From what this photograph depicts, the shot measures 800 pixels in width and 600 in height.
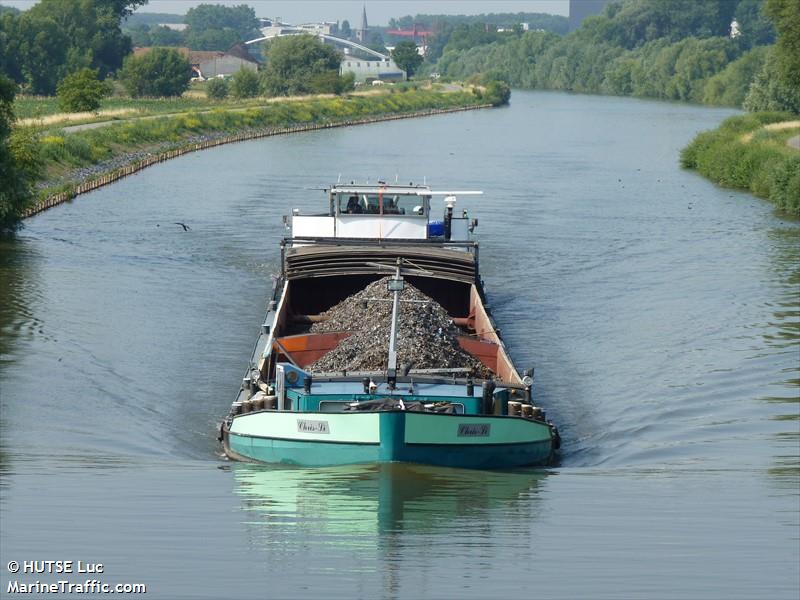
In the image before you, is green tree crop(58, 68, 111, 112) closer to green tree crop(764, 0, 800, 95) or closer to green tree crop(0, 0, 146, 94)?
green tree crop(0, 0, 146, 94)

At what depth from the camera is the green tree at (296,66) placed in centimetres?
13488

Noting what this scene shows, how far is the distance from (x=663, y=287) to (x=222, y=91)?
316ft

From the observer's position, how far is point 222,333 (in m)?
33.2

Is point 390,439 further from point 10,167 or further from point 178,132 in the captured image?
point 178,132

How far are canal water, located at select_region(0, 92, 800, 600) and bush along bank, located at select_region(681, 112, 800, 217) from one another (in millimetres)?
1678

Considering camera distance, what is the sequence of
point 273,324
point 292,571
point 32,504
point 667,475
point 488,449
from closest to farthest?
1. point 292,571
2. point 32,504
3. point 488,449
4. point 667,475
5. point 273,324

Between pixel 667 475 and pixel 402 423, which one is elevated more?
pixel 402 423

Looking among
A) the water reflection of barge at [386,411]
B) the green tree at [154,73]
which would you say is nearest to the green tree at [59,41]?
the green tree at [154,73]

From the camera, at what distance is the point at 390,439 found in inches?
760

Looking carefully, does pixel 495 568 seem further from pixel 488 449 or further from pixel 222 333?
pixel 222 333

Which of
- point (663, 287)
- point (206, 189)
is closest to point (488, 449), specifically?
point (663, 287)

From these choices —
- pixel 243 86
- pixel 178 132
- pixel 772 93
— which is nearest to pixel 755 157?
pixel 772 93

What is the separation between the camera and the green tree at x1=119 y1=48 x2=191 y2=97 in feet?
421

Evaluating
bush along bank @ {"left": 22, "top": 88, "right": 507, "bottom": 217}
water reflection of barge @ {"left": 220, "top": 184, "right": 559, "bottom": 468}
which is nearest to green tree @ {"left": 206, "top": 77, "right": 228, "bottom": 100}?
bush along bank @ {"left": 22, "top": 88, "right": 507, "bottom": 217}
